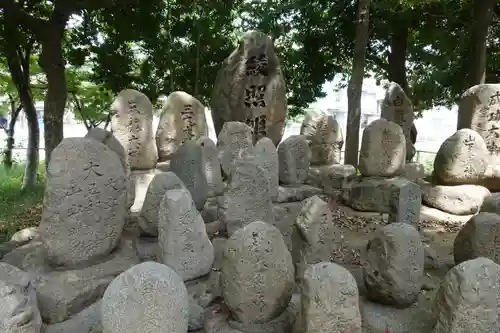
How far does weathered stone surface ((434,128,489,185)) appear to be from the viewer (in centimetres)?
786

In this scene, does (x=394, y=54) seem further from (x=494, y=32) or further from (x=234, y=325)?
(x=234, y=325)

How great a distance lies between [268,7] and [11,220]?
27.0ft

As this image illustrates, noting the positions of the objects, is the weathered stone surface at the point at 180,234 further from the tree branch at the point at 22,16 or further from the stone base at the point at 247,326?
the tree branch at the point at 22,16

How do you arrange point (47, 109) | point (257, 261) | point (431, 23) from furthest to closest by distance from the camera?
1. point (431, 23)
2. point (47, 109)
3. point (257, 261)

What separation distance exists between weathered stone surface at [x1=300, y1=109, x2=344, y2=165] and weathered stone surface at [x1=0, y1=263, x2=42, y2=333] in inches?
276

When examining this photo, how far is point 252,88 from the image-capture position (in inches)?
345

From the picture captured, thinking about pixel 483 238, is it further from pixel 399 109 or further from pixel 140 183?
pixel 399 109

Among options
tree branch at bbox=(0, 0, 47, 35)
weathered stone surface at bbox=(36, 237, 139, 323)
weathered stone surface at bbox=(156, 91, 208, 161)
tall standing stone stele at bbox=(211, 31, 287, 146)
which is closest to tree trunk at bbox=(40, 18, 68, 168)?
tree branch at bbox=(0, 0, 47, 35)

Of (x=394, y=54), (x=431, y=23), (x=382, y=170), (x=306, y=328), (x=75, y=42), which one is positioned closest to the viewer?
(x=306, y=328)

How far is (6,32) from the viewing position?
30.2 feet

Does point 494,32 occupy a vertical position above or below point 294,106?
above

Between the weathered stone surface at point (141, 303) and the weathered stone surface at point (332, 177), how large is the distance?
5966 mm

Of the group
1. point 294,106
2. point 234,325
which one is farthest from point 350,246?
point 294,106

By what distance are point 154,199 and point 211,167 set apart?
Answer: 6.86 ft
